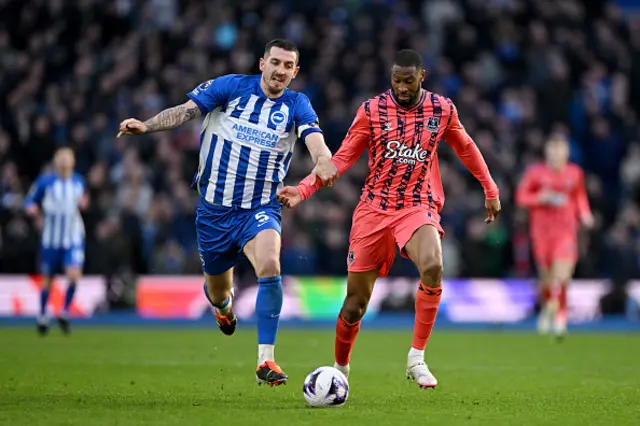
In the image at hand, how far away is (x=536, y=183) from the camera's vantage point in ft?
51.6

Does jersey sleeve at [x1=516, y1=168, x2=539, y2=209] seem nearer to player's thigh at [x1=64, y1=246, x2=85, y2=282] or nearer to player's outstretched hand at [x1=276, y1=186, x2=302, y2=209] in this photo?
player's thigh at [x1=64, y1=246, x2=85, y2=282]

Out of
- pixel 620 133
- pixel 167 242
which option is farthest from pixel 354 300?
pixel 620 133

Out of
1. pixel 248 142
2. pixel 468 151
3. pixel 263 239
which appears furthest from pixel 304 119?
pixel 468 151

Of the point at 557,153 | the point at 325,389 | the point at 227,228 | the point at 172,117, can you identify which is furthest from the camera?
the point at 557,153

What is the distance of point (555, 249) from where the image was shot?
15.9 metres

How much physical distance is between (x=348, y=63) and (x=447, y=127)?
13.3 m

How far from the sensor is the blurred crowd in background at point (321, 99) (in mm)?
19125

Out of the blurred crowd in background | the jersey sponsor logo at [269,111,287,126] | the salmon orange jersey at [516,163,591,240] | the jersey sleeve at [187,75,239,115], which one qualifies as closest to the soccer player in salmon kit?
the salmon orange jersey at [516,163,591,240]

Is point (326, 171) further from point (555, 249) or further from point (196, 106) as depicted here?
point (555, 249)

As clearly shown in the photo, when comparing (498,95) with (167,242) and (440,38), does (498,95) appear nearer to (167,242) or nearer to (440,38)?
(440,38)

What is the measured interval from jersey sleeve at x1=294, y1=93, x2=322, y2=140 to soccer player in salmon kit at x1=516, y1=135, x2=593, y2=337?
306 inches

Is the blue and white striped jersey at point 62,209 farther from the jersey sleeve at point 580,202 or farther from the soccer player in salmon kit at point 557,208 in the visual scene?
the jersey sleeve at point 580,202

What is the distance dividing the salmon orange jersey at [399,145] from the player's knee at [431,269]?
50 centimetres

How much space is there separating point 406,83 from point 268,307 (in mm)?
1905
